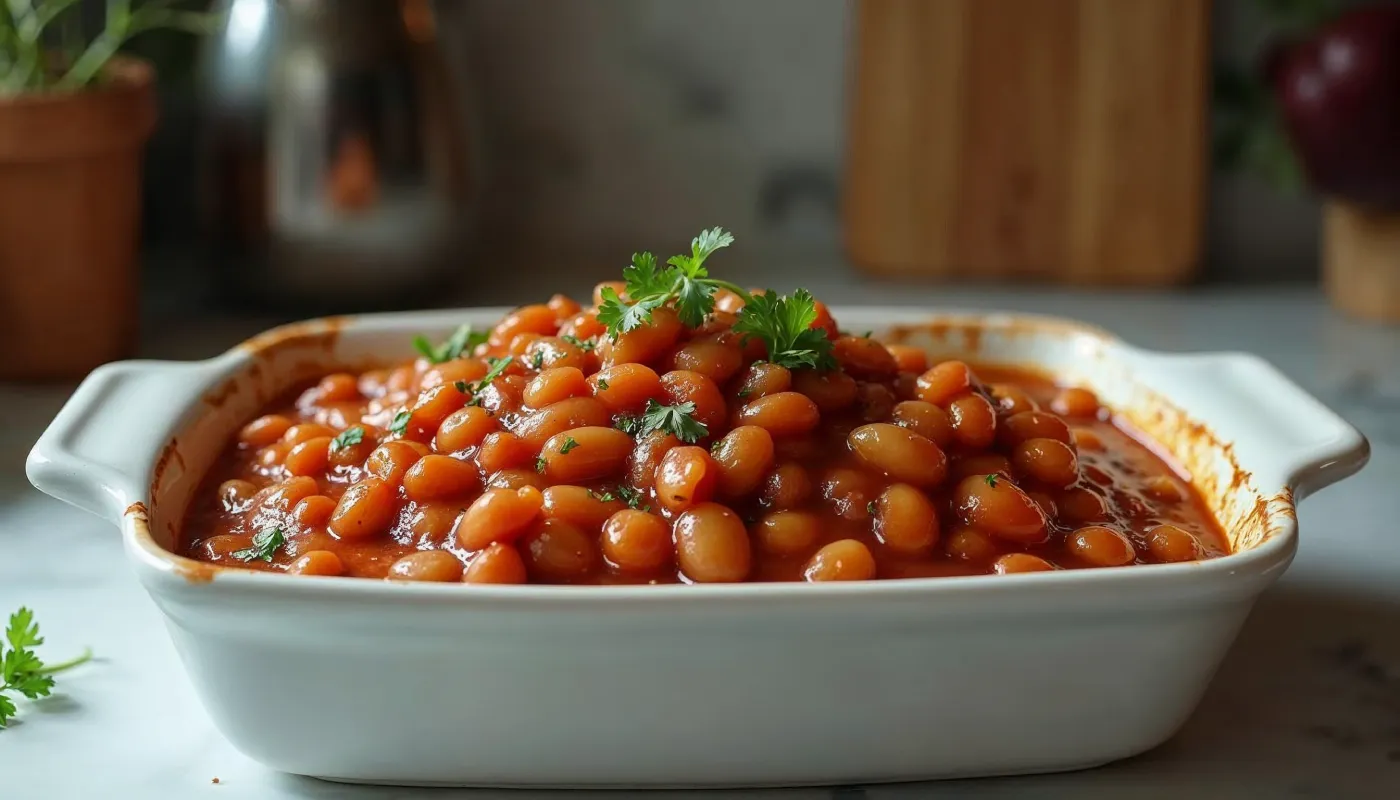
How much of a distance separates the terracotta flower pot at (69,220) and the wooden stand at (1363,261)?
205 cm

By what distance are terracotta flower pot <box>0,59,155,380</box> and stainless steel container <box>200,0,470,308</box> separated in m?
0.19

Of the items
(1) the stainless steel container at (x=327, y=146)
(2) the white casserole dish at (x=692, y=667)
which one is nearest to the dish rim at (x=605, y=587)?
(2) the white casserole dish at (x=692, y=667)

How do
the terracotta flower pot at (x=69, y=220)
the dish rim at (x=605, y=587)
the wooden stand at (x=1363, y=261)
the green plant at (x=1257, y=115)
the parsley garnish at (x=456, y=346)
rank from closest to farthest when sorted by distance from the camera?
the dish rim at (x=605, y=587), the parsley garnish at (x=456, y=346), the terracotta flower pot at (x=69, y=220), the wooden stand at (x=1363, y=261), the green plant at (x=1257, y=115)

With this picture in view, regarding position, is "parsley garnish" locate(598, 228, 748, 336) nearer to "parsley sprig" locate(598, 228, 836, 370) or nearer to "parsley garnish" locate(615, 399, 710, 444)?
"parsley sprig" locate(598, 228, 836, 370)

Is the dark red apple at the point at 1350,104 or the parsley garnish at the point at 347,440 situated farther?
the dark red apple at the point at 1350,104

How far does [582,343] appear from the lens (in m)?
1.61

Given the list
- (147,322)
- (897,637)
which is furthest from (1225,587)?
(147,322)

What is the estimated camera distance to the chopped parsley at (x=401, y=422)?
1.58m

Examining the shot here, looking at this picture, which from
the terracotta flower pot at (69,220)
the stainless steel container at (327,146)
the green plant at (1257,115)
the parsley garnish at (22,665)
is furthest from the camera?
the green plant at (1257,115)

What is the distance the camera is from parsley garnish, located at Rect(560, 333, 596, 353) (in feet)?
5.23

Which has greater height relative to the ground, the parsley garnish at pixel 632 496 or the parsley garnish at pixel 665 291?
the parsley garnish at pixel 665 291

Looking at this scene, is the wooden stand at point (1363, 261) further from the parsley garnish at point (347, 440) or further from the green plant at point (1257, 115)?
the parsley garnish at point (347, 440)

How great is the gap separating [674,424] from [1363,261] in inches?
74.1

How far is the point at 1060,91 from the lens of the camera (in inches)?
114
